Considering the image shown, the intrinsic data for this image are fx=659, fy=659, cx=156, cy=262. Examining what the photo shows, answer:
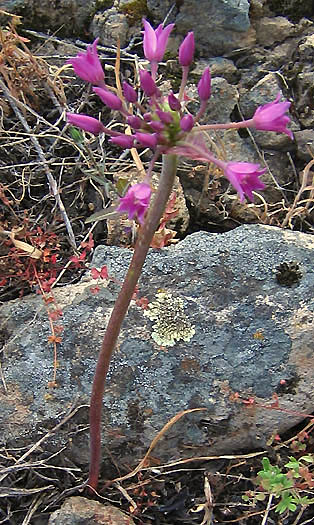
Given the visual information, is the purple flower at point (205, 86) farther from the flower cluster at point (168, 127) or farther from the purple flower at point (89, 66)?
the purple flower at point (89, 66)

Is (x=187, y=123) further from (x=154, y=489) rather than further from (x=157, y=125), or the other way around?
(x=154, y=489)

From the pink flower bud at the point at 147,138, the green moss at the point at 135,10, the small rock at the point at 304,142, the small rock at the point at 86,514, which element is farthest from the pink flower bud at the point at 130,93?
the green moss at the point at 135,10

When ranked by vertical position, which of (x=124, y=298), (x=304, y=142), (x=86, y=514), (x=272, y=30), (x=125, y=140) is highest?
(x=125, y=140)

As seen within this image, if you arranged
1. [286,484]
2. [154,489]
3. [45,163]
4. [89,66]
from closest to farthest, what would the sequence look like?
1. [89,66]
2. [286,484]
3. [154,489]
4. [45,163]

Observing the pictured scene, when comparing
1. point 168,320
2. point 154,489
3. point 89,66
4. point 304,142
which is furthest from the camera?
point 304,142

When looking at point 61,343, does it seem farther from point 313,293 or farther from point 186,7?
point 186,7

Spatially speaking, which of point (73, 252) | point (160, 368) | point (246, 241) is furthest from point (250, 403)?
point (73, 252)

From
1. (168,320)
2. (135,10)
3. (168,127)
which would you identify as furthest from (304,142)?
(168,127)
